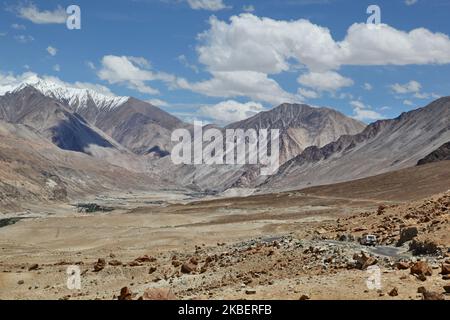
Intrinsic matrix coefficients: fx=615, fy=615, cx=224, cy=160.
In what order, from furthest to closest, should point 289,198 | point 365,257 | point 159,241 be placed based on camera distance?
1. point 289,198
2. point 159,241
3. point 365,257

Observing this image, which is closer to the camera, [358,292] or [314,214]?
[358,292]

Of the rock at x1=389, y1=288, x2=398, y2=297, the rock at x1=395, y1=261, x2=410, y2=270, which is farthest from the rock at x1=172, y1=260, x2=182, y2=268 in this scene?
the rock at x1=389, y1=288, x2=398, y2=297

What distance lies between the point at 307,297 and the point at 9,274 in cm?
2508

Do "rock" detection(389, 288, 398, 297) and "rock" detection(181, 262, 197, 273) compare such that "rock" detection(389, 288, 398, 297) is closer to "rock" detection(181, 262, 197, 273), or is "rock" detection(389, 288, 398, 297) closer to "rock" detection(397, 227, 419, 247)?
"rock" detection(397, 227, 419, 247)

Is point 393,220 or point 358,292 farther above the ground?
point 393,220

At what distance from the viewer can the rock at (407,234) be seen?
3538 centimetres

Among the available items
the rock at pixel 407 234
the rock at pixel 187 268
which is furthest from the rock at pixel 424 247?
the rock at pixel 187 268

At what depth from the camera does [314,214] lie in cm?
10731

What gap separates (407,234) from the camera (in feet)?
117

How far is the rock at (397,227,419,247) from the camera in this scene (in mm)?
35375

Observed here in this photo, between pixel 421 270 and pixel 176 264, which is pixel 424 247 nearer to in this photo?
pixel 421 270
